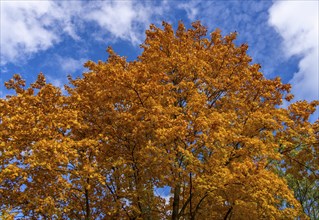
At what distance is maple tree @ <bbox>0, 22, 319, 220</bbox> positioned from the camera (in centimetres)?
1240

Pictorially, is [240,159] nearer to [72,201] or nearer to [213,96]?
[213,96]

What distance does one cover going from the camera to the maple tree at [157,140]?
12.4 metres

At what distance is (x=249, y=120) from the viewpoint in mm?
15281

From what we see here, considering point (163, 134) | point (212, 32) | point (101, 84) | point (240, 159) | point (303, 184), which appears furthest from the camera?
point (303, 184)

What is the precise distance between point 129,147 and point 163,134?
271 centimetres

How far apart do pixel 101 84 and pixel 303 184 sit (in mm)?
20640

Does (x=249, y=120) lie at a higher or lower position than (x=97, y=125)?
lower

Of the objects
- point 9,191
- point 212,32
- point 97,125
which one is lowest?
point 9,191

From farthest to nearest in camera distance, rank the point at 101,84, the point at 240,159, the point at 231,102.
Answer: the point at 231,102 < the point at 101,84 < the point at 240,159

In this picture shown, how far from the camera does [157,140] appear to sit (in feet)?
46.7

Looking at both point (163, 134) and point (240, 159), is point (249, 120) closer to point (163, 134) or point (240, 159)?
point (240, 159)

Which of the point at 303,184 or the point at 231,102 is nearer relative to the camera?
the point at 231,102

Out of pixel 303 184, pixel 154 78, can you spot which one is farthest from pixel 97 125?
pixel 303 184

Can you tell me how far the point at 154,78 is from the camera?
15016 mm
